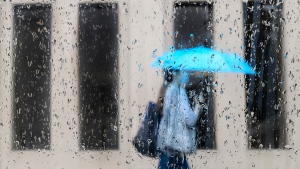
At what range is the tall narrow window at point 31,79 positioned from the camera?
105 inches

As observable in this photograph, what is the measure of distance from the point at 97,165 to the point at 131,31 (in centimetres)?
71

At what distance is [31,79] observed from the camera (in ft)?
8.78

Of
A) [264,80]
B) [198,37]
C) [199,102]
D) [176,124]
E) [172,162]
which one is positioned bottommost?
[172,162]

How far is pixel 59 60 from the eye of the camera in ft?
8.77

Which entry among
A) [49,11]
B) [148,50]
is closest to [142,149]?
[148,50]

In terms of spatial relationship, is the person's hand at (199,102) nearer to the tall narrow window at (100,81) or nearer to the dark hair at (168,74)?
the dark hair at (168,74)

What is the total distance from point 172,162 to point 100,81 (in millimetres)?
553

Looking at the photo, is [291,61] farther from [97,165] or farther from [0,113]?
[0,113]

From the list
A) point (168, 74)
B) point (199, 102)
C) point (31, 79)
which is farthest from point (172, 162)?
point (31, 79)

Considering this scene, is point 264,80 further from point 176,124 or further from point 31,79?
point 31,79

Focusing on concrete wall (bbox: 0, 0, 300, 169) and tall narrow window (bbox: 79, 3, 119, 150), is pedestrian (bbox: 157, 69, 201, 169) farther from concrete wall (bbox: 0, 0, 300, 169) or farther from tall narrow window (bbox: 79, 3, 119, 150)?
tall narrow window (bbox: 79, 3, 119, 150)

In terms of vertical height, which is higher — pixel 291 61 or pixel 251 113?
pixel 291 61

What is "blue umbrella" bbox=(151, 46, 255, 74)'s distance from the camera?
2664 millimetres

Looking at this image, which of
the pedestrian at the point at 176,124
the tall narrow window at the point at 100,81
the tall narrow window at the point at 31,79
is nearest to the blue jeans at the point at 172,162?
the pedestrian at the point at 176,124
